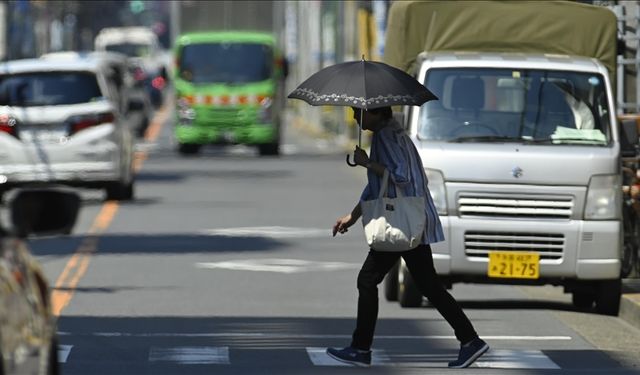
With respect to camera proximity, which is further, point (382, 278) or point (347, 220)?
point (382, 278)

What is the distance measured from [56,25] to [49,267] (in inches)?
3555

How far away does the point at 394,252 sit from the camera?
1214 cm

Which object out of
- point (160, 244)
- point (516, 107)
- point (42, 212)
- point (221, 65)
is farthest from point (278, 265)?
point (221, 65)

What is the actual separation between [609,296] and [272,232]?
846 centimetres

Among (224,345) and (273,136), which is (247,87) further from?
(224,345)

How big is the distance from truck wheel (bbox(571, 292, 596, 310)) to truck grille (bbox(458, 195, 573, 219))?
110 centimetres

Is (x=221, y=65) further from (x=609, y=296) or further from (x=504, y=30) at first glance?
(x=609, y=296)

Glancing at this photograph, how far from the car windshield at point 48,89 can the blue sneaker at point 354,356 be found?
616 inches

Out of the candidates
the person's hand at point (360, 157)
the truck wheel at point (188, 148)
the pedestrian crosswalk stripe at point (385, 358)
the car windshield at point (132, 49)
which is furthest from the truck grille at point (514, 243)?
the car windshield at point (132, 49)

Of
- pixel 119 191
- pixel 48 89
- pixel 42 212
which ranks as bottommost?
pixel 119 191

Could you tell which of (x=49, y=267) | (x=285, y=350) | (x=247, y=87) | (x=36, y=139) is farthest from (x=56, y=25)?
(x=285, y=350)

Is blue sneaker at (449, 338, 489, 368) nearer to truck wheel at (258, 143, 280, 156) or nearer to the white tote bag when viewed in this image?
the white tote bag

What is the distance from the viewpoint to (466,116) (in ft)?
52.5

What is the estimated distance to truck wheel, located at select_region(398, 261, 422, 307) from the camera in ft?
52.6
